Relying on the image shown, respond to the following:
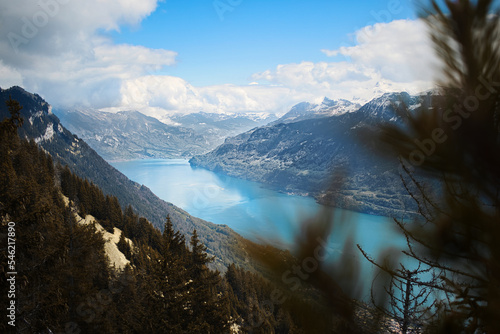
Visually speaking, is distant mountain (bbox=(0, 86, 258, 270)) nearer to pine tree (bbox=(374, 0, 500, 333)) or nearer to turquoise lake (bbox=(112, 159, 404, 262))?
turquoise lake (bbox=(112, 159, 404, 262))

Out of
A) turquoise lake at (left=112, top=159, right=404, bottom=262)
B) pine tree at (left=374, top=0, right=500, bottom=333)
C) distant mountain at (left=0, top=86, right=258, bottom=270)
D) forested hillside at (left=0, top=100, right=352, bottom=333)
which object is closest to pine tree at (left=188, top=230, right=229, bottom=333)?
forested hillside at (left=0, top=100, right=352, bottom=333)

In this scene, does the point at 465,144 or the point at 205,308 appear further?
the point at 205,308

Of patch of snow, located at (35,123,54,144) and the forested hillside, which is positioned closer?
the forested hillside

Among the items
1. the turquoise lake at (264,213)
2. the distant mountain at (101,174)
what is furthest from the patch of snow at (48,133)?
the turquoise lake at (264,213)

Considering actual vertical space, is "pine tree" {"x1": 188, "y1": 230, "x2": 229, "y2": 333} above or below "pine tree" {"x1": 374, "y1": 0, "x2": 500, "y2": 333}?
below

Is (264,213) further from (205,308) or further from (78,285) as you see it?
(205,308)

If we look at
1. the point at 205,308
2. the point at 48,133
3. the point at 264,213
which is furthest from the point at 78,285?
the point at 48,133

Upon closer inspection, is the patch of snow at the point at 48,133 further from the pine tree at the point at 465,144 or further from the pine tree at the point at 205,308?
the pine tree at the point at 465,144
